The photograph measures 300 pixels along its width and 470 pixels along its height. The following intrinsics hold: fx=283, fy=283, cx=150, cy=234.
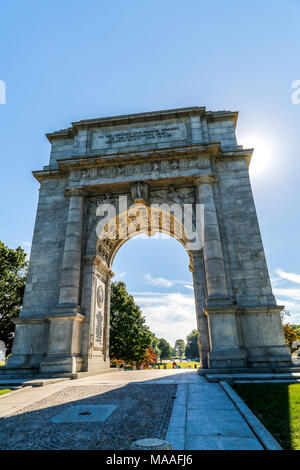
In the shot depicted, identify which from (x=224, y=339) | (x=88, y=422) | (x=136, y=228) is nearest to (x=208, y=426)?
(x=88, y=422)

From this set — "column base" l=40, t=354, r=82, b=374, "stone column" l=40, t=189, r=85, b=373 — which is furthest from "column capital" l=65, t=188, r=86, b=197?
"column base" l=40, t=354, r=82, b=374

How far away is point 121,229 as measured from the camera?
22.5 m

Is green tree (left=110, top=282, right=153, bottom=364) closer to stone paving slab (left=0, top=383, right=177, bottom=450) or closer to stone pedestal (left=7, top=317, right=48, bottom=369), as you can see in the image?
stone pedestal (left=7, top=317, right=48, bottom=369)

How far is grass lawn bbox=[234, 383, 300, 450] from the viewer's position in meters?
4.97

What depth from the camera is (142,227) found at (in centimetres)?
2381

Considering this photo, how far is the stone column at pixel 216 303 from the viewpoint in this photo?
44.7 ft

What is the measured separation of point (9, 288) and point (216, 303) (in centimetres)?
2454

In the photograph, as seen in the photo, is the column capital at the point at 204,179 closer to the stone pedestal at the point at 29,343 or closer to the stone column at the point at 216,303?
the stone column at the point at 216,303

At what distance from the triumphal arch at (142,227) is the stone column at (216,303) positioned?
50 mm

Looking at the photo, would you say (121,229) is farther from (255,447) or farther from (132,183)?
(255,447)

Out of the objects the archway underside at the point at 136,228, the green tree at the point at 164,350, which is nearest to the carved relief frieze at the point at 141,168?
the archway underside at the point at 136,228

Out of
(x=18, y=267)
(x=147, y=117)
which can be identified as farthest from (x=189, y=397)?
(x=18, y=267)

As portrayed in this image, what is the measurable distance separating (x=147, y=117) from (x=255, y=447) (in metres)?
21.1

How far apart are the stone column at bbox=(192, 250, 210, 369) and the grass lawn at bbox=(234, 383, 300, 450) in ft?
18.8
